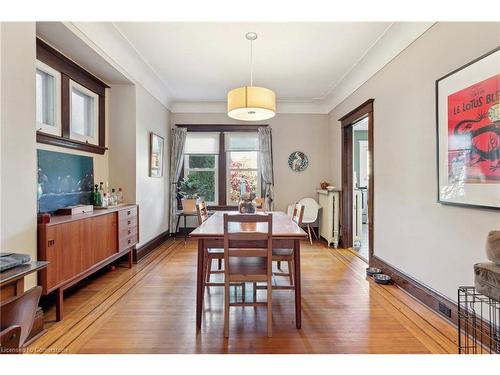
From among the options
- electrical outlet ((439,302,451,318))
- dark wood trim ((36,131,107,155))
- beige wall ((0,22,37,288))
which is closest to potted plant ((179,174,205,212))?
dark wood trim ((36,131,107,155))

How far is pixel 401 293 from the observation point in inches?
113

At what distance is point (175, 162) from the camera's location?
5797 millimetres

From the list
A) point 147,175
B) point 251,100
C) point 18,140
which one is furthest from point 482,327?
point 147,175

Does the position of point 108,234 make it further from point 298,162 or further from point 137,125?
point 298,162

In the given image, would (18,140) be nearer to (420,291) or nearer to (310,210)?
(420,291)

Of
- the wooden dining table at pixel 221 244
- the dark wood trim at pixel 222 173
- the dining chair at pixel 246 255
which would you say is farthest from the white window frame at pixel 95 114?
the dark wood trim at pixel 222 173

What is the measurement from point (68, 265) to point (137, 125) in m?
2.29

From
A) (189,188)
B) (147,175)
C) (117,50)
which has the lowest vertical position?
(189,188)

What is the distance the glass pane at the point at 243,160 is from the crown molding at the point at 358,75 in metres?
0.98

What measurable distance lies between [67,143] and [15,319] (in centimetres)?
263

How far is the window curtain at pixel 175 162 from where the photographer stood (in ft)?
18.8

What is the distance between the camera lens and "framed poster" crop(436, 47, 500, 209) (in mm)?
1866

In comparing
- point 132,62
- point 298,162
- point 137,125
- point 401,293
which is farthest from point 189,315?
point 298,162

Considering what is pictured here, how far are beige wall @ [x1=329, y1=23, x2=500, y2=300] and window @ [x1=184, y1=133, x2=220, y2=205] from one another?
131 inches
